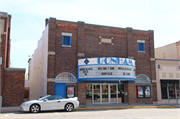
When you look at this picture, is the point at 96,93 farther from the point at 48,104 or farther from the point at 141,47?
the point at 141,47

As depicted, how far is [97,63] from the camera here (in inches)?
750

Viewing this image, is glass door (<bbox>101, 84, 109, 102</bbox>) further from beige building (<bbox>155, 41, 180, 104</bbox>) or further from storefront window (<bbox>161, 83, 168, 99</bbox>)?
storefront window (<bbox>161, 83, 168, 99</bbox>)

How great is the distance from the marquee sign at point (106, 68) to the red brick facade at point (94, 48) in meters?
1.88

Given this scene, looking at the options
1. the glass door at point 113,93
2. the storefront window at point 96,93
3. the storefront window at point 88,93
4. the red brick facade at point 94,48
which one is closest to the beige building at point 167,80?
the red brick facade at point 94,48

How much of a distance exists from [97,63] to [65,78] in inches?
154

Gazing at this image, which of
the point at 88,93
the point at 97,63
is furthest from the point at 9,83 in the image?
the point at 97,63

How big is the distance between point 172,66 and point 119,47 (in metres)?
7.44

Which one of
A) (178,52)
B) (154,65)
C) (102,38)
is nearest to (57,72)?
(102,38)

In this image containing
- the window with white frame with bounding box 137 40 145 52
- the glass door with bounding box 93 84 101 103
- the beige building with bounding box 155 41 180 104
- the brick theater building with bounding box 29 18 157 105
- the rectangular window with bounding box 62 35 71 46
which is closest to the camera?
the brick theater building with bounding box 29 18 157 105

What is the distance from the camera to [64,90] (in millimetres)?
20109

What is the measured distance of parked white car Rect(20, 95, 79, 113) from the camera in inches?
580

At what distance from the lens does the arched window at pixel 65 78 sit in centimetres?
2008

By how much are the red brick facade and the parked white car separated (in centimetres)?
410

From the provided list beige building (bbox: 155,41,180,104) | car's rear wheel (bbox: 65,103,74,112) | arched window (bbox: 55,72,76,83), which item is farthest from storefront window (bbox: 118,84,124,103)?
car's rear wheel (bbox: 65,103,74,112)
